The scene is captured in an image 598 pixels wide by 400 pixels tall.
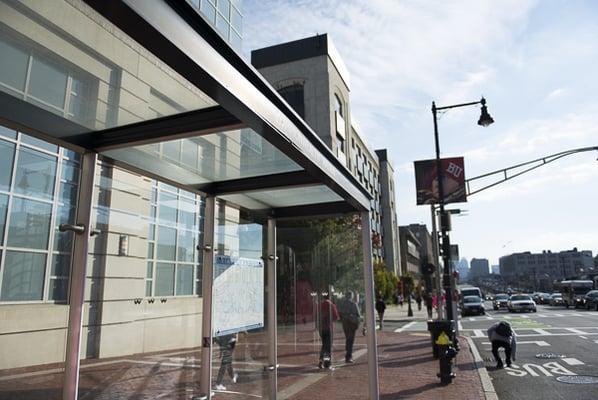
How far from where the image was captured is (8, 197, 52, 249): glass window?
374 centimetres

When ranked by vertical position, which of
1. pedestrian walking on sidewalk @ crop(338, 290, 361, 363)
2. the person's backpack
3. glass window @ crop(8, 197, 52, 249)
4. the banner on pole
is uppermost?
the banner on pole

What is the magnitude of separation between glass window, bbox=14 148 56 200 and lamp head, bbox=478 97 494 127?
15358 mm

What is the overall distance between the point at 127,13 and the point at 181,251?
418 centimetres

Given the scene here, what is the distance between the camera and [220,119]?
3.90 m

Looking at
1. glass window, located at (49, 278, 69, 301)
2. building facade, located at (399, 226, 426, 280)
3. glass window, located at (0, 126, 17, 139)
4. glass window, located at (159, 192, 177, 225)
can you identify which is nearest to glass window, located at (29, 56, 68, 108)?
glass window, located at (0, 126, 17, 139)

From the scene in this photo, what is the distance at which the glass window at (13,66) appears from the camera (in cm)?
291

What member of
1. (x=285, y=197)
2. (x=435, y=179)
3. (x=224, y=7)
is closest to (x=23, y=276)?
(x=285, y=197)

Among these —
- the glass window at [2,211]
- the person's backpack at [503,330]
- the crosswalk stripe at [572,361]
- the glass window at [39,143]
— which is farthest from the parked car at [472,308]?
the glass window at [2,211]

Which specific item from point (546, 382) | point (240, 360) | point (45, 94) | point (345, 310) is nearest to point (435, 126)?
point (546, 382)

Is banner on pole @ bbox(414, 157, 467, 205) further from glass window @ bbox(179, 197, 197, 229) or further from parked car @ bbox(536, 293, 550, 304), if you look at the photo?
parked car @ bbox(536, 293, 550, 304)

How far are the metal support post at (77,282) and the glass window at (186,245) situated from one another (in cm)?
175

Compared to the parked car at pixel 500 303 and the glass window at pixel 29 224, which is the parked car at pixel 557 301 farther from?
the glass window at pixel 29 224

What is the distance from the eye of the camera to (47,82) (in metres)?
3.36

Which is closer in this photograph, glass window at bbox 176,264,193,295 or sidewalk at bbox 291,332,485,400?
glass window at bbox 176,264,193,295
